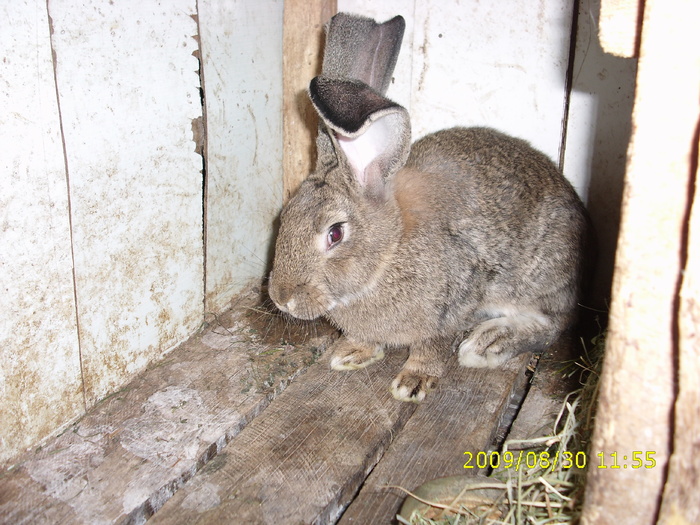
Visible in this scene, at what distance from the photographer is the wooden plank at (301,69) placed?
3.31 metres

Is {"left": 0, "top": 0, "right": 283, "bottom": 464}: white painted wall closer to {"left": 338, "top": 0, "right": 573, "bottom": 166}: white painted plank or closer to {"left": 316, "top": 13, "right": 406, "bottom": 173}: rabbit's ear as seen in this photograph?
{"left": 316, "top": 13, "right": 406, "bottom": 173}: rabbit's ear

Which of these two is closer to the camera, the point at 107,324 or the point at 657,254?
the point at 657,254

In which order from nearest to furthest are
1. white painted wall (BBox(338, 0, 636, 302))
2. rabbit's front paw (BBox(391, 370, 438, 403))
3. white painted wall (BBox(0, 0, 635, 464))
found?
1. white painted wall (BBox(0, 0, 635, 464))
2. rabbit's front paw (BBox(391, 370, 438, 403))
3. white painted wall (BBox(338, 0, 636, 302))

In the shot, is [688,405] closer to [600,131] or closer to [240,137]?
[600,131]

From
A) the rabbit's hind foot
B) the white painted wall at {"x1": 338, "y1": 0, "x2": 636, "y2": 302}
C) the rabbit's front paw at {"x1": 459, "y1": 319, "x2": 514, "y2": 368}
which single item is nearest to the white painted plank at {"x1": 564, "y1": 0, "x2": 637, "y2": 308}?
the white painted wall at {"x1": 338, "y1": 0, "x2": 636, "y2": 302}

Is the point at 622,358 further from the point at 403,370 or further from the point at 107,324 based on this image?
the point at 107,324

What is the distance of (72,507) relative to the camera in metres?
2.14

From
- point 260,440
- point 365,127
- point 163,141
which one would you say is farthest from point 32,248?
point 365,127

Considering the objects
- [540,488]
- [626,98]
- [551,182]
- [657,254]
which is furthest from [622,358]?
[626,98]

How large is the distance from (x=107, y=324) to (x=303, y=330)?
95cm

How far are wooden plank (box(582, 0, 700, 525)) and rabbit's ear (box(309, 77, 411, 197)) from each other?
92 cm

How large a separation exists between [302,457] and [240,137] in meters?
1.52

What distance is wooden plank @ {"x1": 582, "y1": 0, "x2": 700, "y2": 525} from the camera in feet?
4.50

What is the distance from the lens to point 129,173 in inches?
99.9
